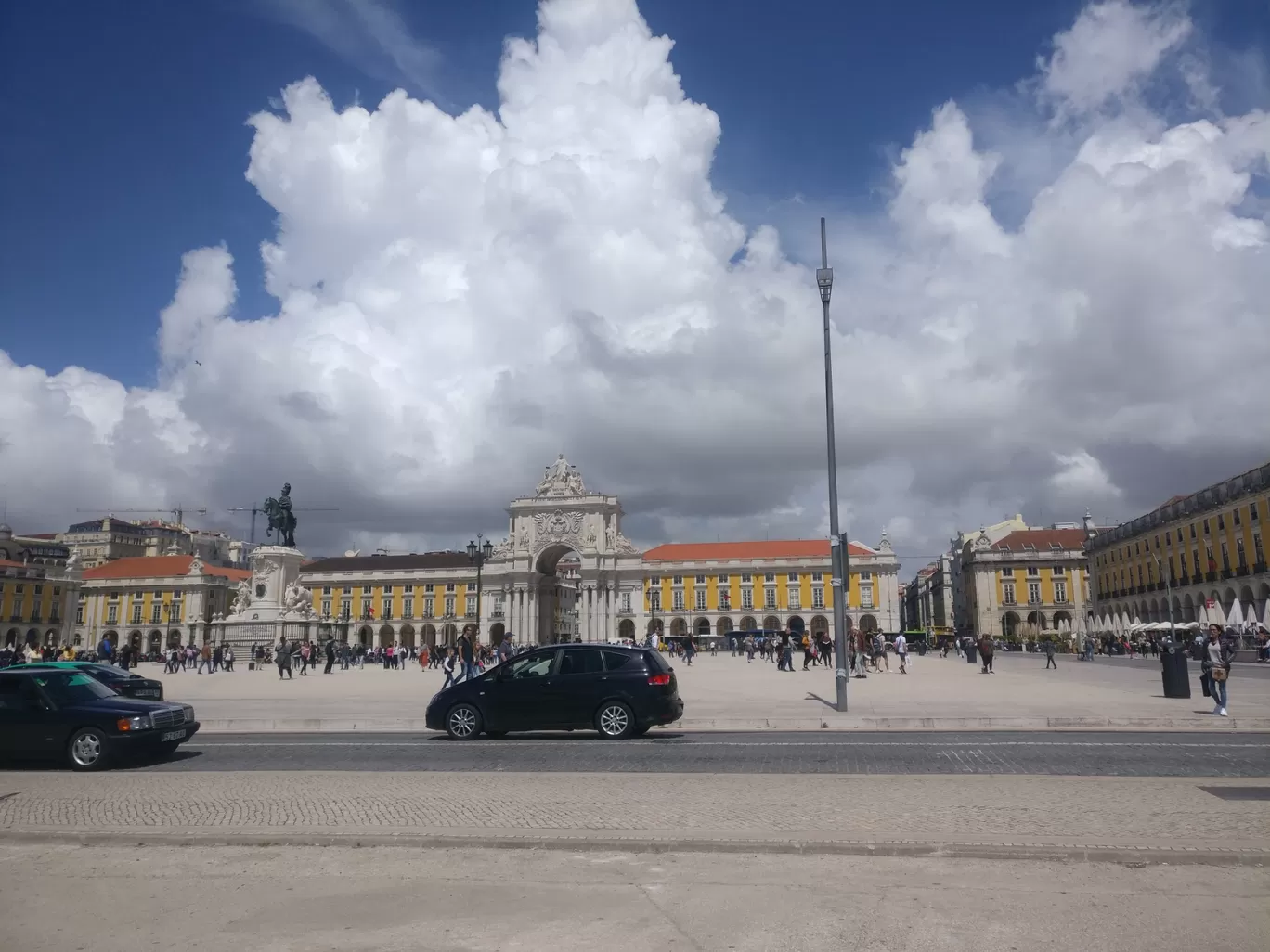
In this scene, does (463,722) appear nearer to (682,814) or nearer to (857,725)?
(857,725)

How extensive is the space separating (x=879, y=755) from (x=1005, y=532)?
424 feet

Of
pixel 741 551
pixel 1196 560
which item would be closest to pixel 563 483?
pixel 741 551

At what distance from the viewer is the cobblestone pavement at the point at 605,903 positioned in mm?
5090

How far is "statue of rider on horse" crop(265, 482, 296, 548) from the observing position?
196 ft

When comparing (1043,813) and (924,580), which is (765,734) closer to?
(1043,813)

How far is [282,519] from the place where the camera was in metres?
59.7

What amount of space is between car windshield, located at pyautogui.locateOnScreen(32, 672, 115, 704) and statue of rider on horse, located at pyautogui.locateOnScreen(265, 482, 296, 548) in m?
48.5

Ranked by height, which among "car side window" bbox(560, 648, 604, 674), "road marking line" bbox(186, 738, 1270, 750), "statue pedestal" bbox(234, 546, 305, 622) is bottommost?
"road marking line" bbox(186, 738, 1270, 750)

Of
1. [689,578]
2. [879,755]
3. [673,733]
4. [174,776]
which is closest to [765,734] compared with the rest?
[673,733]

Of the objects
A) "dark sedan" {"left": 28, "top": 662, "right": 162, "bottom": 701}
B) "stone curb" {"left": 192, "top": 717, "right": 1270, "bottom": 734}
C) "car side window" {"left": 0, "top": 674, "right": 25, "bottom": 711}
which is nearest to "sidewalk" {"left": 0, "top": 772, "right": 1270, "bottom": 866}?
"car side window" {"left": 0, "top": 674, "right": 25, "bottom": 711}

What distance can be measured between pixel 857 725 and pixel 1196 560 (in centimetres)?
6390

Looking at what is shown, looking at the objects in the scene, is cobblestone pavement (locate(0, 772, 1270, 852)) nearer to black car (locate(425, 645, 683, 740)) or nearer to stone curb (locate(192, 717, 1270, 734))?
black car (locate(425, 645, 683, 740))

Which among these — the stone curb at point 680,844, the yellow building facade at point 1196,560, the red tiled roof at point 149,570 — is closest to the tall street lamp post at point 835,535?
the stone curb at point 680,844

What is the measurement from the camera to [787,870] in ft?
20.7
